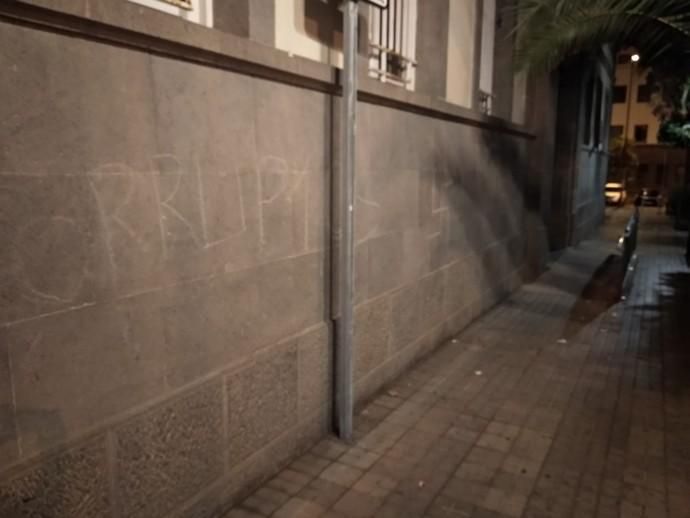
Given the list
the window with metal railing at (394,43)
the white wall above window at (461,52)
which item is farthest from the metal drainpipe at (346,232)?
A: the white wall above window at (461,52)

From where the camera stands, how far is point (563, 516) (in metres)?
3.14

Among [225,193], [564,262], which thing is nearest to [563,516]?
[225,193]

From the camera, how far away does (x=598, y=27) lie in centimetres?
654

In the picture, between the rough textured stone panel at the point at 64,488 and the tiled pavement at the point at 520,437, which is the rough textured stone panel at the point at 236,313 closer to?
the rough textured stone panel at the point at 64,488

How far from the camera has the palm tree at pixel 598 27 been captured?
20.1ft

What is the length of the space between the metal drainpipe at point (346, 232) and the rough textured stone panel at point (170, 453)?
3.43 ft

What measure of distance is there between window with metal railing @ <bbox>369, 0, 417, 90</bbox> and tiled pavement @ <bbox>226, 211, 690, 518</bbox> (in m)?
2.96

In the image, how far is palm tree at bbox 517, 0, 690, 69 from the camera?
614 centimetres

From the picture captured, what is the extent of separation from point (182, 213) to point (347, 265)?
51.3 inches

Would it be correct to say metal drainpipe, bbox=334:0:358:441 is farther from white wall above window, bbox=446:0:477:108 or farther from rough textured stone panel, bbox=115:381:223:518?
white wall above window, bbox=446:0:477:108

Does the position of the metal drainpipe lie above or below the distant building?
below

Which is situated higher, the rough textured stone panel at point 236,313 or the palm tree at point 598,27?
Answer: the palm tree at point 598,27

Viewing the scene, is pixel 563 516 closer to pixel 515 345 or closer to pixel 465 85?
pixel 515 345

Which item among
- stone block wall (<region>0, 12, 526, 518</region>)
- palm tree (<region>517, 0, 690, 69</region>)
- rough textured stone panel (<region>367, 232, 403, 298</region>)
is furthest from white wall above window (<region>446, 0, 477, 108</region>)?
stone block wall (<region>0, 12, 526, 518</region>)
